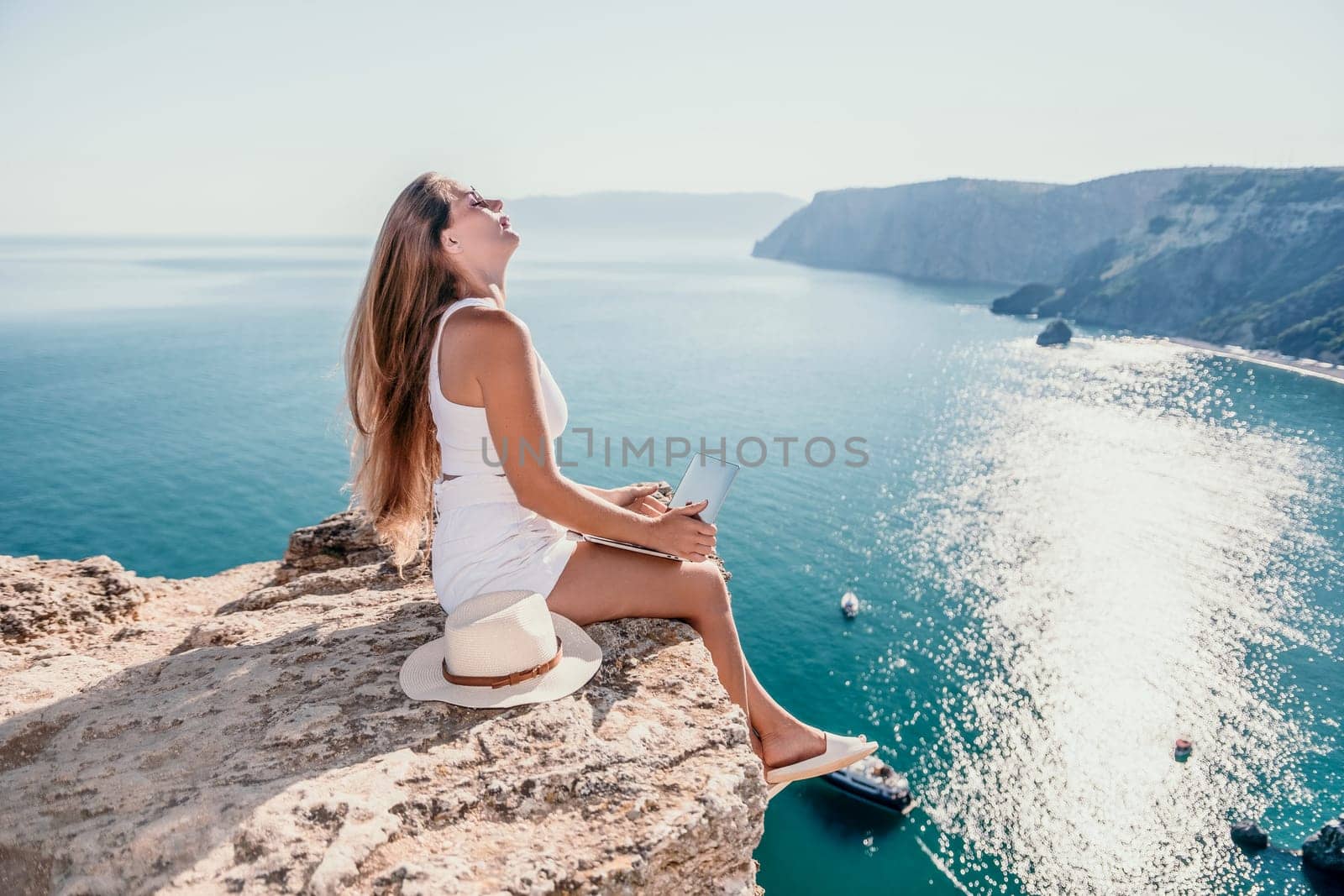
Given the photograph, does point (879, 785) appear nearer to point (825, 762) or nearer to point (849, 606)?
point (849, 606)

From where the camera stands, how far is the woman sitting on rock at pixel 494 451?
11.7 feet

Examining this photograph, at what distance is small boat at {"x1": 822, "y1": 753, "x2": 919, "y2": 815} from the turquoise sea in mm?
447

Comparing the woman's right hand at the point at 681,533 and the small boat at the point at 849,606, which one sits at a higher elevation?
the woman's right hand at the point at 681,533

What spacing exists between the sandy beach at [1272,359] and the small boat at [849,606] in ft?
214

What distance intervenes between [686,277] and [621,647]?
16362 cm

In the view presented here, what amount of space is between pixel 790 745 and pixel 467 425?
219cm

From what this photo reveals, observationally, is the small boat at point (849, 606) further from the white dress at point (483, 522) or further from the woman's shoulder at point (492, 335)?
the woman's shoulder at point (492, 335)

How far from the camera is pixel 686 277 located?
163625 mm

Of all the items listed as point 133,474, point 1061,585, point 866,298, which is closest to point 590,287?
point 866,298

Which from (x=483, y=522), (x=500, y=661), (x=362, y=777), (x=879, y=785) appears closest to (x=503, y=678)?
(x=500, y=661)

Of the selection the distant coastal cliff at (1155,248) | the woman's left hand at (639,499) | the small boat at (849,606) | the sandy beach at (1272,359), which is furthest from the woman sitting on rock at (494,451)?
the distant coastal cliff at (1155,248)

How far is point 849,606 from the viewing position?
33.9 metres

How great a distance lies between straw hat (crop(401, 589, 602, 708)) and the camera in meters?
3.27

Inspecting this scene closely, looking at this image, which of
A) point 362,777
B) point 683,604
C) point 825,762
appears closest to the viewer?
point 362,777
